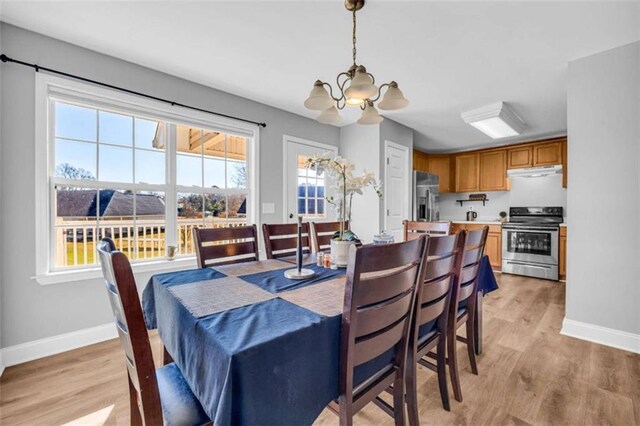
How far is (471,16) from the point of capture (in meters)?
1.93

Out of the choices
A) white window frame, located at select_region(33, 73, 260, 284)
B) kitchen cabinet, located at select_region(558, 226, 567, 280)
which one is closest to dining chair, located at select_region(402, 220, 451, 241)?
white window frame, located at select_region(33, 73, 260, 284)

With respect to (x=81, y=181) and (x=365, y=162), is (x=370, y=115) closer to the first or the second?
(x=365, y=162)

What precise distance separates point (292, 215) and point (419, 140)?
2.92 metres

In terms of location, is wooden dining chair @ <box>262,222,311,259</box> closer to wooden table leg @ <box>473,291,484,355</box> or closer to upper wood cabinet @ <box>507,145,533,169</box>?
wooden table leg @ <box>473,291,484,355</box>

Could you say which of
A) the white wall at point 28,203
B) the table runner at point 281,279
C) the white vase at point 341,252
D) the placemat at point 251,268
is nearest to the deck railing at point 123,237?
the white wall at point 28,203

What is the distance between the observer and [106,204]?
2543 millimetres

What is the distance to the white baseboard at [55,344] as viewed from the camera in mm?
2023

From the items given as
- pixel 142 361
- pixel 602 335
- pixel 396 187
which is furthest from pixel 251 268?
pixel 396 187

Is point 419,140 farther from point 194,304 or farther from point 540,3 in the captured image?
point 194,304

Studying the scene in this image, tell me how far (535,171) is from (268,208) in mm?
4482

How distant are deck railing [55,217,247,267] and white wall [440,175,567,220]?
5.00m

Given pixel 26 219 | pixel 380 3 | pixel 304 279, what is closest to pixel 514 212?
pixel 380 3

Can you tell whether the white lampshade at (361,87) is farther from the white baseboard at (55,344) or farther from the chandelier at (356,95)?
the white baseboard at (55,344)

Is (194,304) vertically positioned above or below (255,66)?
below
